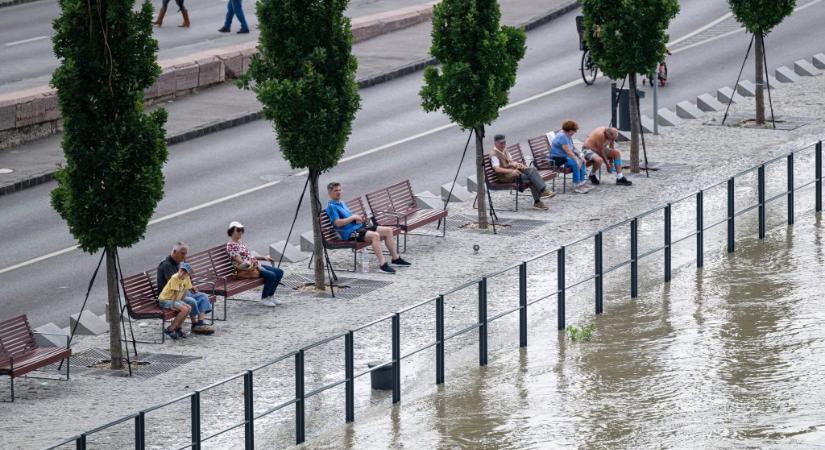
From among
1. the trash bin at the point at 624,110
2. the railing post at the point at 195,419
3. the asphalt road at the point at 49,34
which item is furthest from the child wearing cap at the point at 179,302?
the asphalt road at the point at 49,34

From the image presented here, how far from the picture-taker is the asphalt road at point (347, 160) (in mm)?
24578

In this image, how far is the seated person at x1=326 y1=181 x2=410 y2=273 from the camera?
77.2ft

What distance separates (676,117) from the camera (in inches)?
1336

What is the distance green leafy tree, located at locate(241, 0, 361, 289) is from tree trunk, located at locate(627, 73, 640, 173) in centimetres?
750

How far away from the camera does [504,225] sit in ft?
85.1

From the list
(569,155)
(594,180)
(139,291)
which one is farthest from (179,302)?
(594,180)

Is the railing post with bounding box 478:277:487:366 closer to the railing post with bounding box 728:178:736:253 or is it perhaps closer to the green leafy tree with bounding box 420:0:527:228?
the railing post with bounding box 728:178:736:253

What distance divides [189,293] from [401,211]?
558 cm

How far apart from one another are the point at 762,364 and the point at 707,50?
81.0 feet

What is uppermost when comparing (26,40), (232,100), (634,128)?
(26,40)

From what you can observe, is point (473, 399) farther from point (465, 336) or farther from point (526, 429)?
point (465, 336)

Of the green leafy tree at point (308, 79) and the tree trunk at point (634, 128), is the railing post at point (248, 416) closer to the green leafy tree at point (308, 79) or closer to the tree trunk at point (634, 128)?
the green leafy tree at point (308, 79)

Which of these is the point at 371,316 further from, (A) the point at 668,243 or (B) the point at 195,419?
(B) the point at 195,419

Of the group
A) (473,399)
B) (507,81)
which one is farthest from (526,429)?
(507,81)
